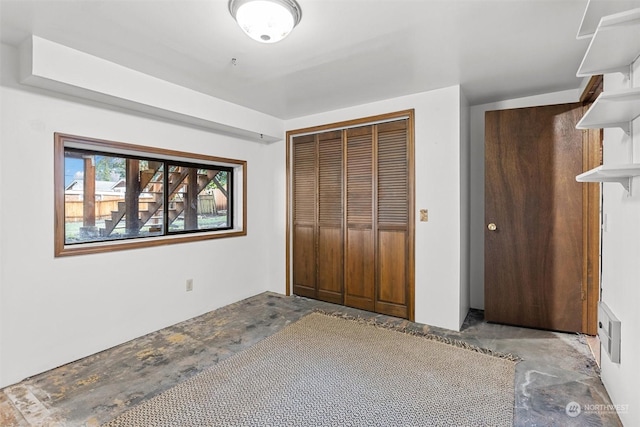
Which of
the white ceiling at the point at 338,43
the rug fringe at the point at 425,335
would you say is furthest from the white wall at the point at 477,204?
the rug fringe at the point at 425,335

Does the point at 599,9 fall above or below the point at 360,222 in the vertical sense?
above

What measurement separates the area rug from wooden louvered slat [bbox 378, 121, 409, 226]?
126cm

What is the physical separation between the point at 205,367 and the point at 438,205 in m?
2.47

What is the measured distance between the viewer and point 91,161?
2752mm

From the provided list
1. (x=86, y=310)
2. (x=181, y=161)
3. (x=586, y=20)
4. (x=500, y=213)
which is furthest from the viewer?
(x=181, y=161)

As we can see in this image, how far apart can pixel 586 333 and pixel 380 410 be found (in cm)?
233

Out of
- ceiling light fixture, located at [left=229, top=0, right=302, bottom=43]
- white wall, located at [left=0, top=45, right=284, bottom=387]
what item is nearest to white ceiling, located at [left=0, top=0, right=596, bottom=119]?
ceiling light fixture, located at [left=229, top=0, right=302, bottom=43]

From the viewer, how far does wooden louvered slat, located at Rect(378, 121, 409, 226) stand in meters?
3.32

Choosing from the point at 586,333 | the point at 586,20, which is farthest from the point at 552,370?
the point at 586,20

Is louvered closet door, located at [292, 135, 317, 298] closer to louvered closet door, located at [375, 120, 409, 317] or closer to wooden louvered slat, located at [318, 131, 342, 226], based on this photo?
wooden louvered slat, located at [318, 131, 342, 226]

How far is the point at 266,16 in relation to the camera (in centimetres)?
172

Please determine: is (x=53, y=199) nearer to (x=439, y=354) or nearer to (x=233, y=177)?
(x=233, y=177)

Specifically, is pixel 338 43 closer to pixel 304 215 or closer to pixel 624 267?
pixel 624 267

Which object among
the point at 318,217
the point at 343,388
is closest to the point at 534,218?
the point at 318,217
